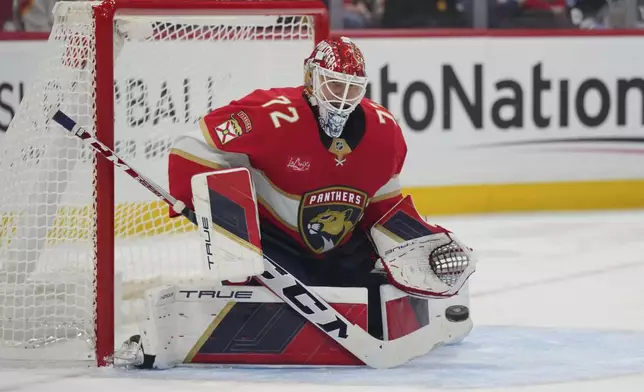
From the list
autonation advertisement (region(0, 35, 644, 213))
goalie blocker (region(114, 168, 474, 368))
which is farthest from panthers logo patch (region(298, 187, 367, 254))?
autonation advertisement (region(0, 35, 644, 213))

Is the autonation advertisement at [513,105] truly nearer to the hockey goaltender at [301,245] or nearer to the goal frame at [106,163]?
the hockey goaltender at [301,245]

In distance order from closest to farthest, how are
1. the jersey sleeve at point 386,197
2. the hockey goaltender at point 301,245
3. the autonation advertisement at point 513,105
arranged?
the hockey goaltender at point 301,245 < the jersey sleeve at point 386,197 < the autonation advertisement at point 513,105

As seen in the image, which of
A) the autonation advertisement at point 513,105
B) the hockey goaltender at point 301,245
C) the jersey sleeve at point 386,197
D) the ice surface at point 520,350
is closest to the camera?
the ice surface at point 520,350

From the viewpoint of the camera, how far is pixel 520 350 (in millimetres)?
3371

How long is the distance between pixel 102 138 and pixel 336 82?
598 millimetres

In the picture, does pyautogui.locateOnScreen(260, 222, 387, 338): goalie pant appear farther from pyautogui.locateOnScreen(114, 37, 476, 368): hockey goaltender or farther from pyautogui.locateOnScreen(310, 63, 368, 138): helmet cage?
pyautogui.locateOnScreen(310, 63, 368, 138): helmet cage

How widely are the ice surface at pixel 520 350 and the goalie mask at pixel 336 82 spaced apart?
0.62 m

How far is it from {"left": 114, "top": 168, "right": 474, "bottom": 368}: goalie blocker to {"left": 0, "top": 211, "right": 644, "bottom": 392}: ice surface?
4 centimetres

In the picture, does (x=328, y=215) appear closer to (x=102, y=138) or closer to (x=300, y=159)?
(x=300, y=159)

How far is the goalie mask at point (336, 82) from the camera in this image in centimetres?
307

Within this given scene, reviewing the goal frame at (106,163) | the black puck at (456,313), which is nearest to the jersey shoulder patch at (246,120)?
the goal frame at (106,163)

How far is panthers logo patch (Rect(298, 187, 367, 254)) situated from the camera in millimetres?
3215

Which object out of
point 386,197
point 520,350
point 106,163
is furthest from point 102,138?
point 520,350

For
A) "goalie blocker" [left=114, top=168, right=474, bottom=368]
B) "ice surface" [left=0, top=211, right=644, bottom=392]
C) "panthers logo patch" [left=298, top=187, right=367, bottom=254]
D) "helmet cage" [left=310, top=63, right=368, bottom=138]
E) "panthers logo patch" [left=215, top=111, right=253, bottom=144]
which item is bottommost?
"ice surface" [left=0, top=211, right=644, bottom=392]
